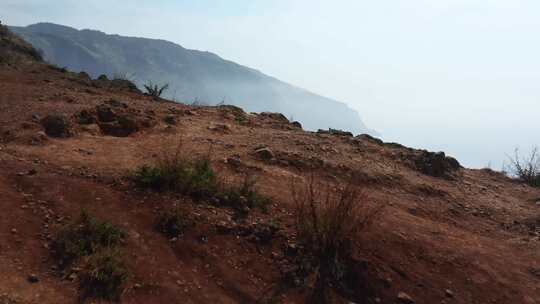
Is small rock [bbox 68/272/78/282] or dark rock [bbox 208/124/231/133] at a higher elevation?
dark rock [bbox 208/124/231/133]

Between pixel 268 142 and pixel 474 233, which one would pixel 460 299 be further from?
pixel 268 142

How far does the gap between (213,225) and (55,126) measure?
3.80 metres

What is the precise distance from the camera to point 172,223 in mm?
4910

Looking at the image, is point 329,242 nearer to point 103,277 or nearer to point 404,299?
point 404,299

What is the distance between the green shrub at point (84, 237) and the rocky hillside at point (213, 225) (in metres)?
0.01

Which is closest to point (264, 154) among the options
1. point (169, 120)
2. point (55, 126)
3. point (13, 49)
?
point (169, 120)

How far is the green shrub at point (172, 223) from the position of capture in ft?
15.9

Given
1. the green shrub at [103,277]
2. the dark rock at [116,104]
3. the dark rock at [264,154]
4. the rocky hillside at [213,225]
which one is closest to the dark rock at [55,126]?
the rocky hillside at [213,225]

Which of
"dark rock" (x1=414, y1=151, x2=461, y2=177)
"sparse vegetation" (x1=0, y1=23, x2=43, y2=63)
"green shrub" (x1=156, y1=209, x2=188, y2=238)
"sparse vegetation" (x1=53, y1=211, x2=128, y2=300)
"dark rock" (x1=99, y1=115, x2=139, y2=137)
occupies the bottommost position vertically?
"sparse vegetation" (x1=53, y1=211, x2=128, y2=300)

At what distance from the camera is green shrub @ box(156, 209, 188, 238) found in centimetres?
485

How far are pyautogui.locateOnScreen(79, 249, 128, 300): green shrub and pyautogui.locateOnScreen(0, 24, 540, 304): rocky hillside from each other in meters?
0.01

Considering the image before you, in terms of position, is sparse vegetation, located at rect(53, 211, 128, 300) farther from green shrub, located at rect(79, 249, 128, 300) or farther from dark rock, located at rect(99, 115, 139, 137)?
dark rock, located at rect(99, 115, 139, 137)

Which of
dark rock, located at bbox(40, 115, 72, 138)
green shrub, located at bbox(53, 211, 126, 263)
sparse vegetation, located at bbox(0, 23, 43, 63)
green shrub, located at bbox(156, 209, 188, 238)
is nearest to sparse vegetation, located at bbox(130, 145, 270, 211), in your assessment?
green shrub, located at bbox(156, 209, 188, 238)

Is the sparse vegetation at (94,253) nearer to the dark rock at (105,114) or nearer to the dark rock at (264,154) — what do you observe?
the dark rock at (264,154)
